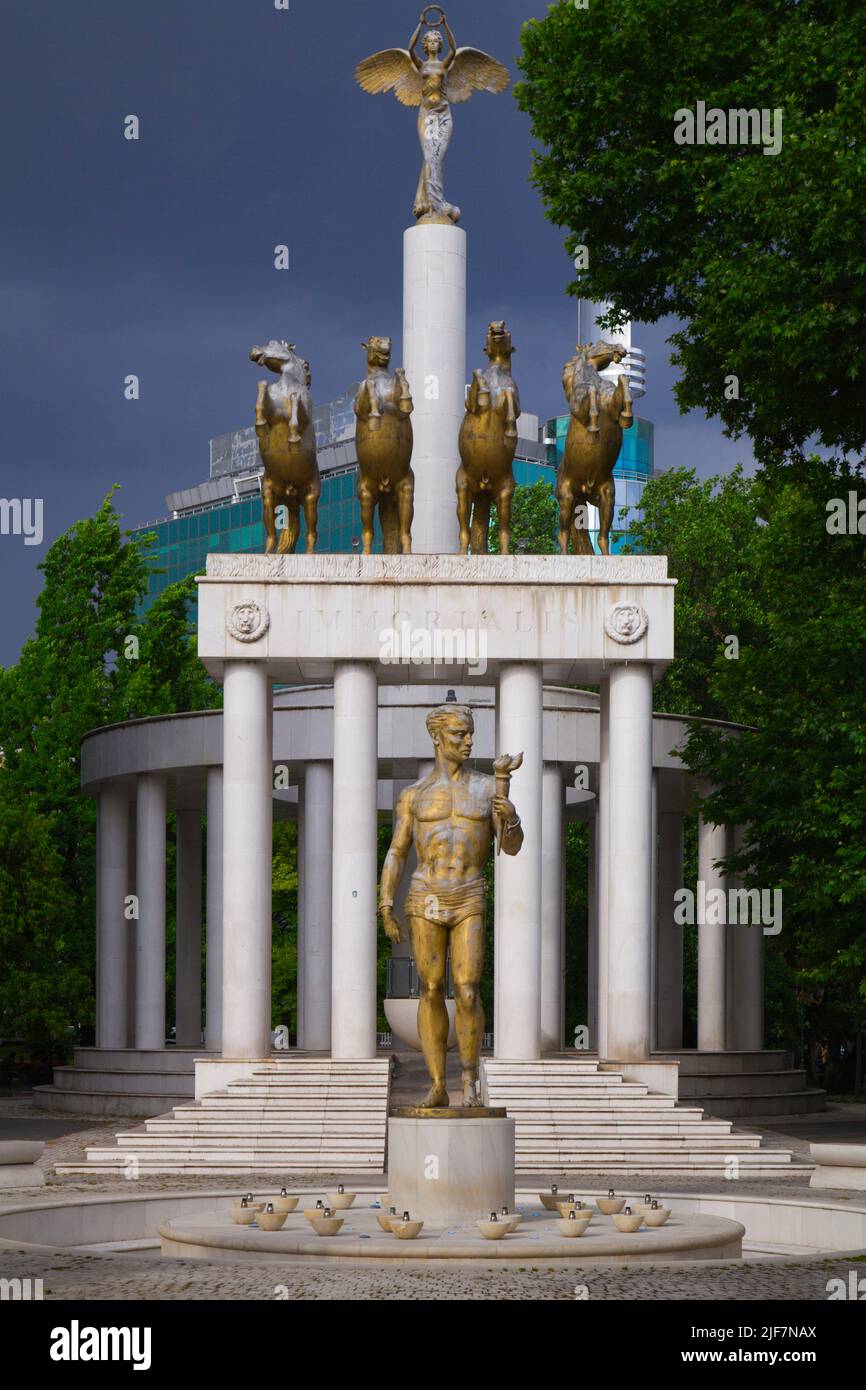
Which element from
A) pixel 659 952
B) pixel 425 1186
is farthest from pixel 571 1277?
pixel 659 952

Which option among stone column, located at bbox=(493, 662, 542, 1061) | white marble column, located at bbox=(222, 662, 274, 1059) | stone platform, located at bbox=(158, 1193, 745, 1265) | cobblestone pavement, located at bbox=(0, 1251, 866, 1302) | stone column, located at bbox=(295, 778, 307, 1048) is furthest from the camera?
stone column, located at bbox=(295, 778, 307, 1048)

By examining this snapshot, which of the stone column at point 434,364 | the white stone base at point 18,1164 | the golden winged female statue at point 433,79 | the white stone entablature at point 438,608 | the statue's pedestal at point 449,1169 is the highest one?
the golden winged female statue at point 433,79

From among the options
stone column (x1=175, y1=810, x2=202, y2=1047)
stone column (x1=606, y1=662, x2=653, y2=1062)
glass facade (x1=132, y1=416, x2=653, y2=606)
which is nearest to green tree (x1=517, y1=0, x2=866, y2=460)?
stone column (x1=606, y1=662, x2=653, y2=1062)

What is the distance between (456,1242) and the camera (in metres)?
17.8

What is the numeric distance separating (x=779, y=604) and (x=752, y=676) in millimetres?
1590

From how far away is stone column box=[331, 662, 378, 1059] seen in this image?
1394 inches

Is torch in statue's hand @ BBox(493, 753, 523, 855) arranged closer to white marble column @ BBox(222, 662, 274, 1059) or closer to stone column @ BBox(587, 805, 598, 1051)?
white marble column @ BBox(222, 662, 274, 1059)

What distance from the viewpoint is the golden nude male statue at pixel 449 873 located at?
20.1 metres

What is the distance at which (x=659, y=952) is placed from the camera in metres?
53.0

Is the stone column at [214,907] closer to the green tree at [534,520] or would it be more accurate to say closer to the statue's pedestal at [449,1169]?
the statue's pedestal at [449,1169]

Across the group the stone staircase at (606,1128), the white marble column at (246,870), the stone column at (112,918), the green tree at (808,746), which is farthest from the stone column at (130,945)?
the stone staircase at (606,1128)

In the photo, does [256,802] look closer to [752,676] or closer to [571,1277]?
[752,676]

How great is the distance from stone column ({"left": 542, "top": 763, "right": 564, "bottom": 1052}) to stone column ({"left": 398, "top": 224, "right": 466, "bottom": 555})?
19.3 feet

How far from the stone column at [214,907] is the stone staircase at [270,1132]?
11.6 m
